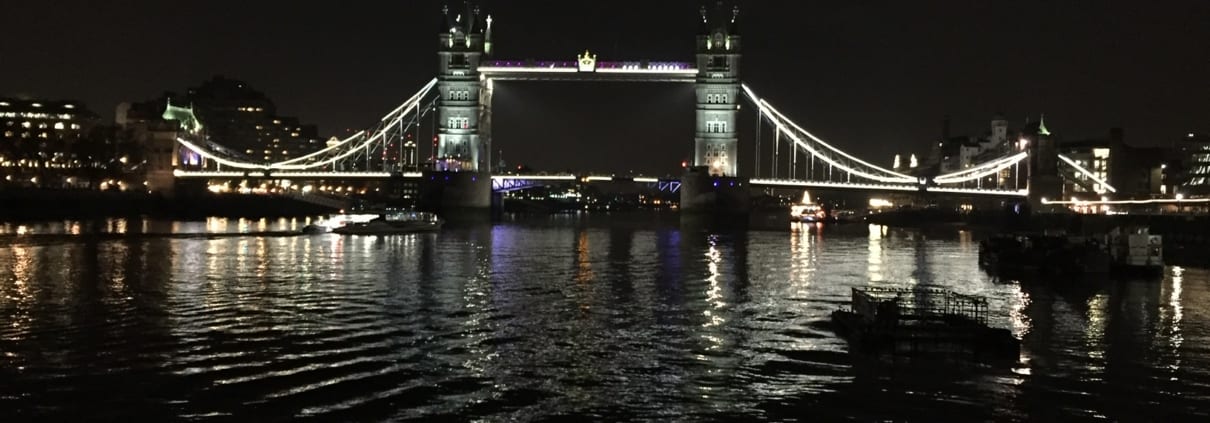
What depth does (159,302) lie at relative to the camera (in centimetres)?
2984

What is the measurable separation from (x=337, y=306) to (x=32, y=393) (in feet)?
38.7

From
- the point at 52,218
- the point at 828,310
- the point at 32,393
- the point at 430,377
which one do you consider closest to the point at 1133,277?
the point at 828,310

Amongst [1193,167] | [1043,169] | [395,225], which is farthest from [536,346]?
[1193,167]

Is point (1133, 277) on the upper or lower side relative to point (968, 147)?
lower

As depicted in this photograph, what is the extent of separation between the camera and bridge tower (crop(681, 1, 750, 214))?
127750 mm

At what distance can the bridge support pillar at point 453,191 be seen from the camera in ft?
414

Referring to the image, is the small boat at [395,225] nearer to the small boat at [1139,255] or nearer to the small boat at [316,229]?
the small boat at [316,229]

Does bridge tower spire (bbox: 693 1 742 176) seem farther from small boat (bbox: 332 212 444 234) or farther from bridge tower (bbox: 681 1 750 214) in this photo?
small boat (bbox: 332 212 444 234)

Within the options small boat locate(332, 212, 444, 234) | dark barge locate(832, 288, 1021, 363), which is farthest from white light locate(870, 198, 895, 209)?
dark barge locate(832, 288, 1021, 363)

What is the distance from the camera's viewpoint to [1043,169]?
385 feet

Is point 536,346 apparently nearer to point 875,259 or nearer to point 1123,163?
point 875,259

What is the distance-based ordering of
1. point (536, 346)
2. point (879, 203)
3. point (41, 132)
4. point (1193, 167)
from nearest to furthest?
point (536, 346) < point (1193, 167) < point (41, 132) < point (879, 203)

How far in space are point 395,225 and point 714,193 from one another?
57940 mm

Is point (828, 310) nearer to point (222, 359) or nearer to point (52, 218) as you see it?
point (222, 359)
